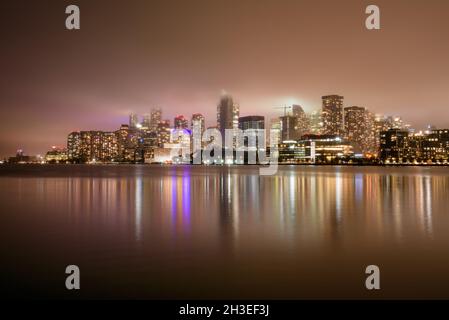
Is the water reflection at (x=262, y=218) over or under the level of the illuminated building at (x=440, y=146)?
under

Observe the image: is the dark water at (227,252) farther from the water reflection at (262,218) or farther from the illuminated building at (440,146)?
the illuminated building at (440,146)

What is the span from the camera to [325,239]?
15188 millimetres

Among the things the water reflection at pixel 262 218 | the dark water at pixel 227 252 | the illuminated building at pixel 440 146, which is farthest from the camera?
the illuminated building at pixel 440 146

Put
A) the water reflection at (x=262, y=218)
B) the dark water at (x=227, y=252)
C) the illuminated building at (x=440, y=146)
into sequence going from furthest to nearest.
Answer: the illuminated building at (x=440, y=146) < the water reflection at (x=262, y=218) < the dark water at (x=227, y=252)

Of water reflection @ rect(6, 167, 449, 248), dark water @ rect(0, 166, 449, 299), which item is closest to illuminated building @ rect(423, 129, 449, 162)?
water reflection @ rect(6, 167, 449, 248)

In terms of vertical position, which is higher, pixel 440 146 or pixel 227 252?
pixel 440 146

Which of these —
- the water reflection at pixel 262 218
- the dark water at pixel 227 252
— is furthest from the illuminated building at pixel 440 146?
the dark water at pixel 227 252

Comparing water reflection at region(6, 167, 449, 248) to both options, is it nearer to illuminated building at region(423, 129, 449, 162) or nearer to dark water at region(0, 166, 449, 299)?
dark water at region(0, 166, 449, 299)

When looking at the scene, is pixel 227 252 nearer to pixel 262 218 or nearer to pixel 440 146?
pixel 262 218

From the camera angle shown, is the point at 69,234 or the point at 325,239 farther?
the point at 69,234

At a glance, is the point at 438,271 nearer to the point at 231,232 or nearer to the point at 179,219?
the point at 231,232

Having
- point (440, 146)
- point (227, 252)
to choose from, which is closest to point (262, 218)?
point (227, 252)
